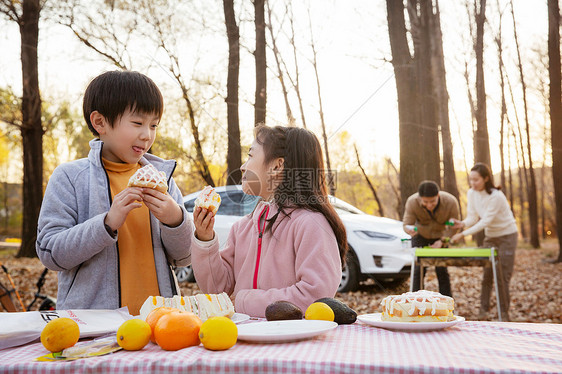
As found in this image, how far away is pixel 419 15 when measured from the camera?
12031 mm

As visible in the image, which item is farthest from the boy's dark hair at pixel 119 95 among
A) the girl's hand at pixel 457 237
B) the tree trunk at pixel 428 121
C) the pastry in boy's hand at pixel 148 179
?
the tree trunk at pixel 428 121

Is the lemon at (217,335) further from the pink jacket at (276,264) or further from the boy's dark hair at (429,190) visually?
the boy's dark hair at (429,190)

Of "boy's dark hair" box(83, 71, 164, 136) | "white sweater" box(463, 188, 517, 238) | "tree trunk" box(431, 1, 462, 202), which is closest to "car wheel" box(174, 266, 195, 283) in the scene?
"white sweater" box(463, 188, 517, 238)

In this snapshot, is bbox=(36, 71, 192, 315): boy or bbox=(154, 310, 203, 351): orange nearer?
bbox=(154, 310, 203, 351): orange

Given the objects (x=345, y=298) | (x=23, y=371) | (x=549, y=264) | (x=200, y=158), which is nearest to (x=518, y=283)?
(x=549, y=264)

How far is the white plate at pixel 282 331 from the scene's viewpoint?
46.3 inches

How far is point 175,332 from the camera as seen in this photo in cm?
115

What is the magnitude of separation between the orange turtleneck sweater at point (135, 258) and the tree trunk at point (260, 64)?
887 centimetres

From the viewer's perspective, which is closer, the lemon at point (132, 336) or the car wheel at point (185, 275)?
the lemon at point (132, 336)

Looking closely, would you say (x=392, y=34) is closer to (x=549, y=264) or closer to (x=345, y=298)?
(x=345, y=298)

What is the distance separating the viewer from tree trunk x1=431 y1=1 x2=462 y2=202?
45.1ft

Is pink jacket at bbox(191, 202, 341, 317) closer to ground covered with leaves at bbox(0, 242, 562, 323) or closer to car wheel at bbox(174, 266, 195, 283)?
ground covered with leaves at bbox(0, 242, 562, 323)

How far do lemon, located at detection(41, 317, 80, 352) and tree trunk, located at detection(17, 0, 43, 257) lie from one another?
12.9 meters

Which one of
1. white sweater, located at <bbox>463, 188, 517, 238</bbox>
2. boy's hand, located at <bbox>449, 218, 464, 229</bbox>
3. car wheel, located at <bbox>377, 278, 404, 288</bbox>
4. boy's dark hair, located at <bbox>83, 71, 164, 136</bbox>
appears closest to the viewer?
boy's dark hair, located at <bbox>83, 71, 164, 136</bbox>
